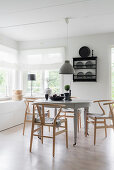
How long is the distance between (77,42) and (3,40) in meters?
2.20

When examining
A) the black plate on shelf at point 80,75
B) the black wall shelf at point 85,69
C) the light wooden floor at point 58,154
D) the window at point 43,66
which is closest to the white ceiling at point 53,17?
the window at point 43,66

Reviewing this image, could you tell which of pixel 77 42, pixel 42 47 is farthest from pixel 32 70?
pixel 77 42

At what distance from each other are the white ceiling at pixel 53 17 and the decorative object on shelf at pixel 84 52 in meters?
0.42

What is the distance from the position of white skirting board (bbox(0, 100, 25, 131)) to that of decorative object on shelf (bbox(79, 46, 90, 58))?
7.41 ft

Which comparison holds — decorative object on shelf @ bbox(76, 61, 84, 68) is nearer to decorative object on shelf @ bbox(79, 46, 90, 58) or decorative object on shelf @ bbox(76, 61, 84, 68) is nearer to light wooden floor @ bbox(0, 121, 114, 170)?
decorative object on shelf @ bbox(79, 46, 90, 58)

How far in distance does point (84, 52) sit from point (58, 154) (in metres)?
3.19

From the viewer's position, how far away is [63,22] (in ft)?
14.4

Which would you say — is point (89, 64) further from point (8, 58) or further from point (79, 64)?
point (8, 58)

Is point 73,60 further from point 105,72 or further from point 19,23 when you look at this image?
point 19,23

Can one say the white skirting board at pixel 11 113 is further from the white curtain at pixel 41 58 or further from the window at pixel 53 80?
the white curtain at pixel 41 58

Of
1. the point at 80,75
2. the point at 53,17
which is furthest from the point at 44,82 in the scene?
the point at 53,17

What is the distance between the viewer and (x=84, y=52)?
212 inches

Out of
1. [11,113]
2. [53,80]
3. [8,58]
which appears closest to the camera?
[11,113]

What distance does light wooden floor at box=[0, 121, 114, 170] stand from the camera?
2.68 m
